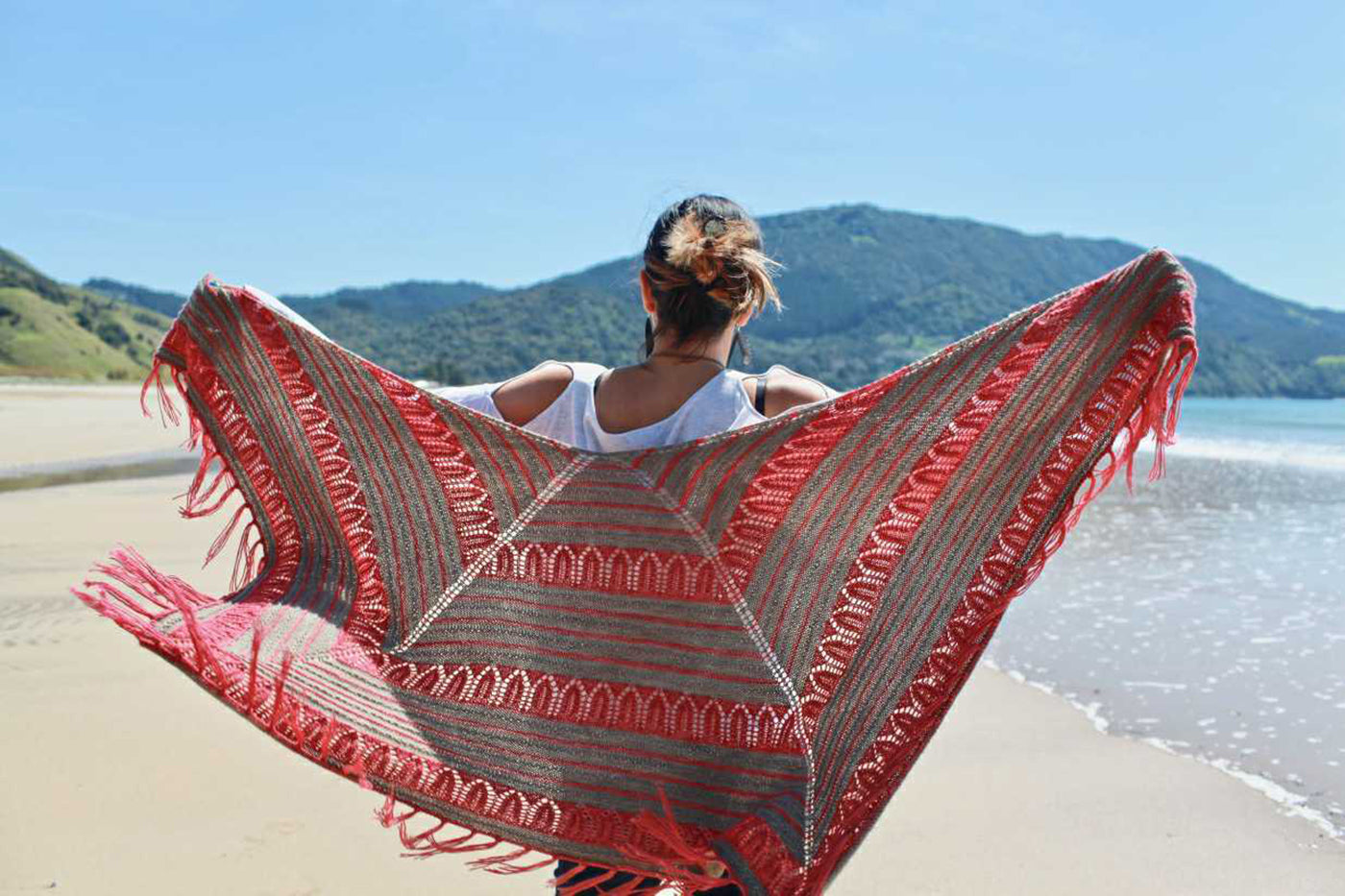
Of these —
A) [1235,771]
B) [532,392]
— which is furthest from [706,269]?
[1235,771]

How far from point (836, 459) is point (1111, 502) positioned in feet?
30.5

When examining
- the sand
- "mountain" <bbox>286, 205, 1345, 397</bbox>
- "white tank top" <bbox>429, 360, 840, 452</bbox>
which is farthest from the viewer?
"mountain" <bbox>286, 205, 1345, 397</bbox>

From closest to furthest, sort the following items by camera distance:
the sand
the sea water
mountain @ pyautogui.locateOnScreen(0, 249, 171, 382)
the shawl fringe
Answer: the shawl fringe
the sand
the sea water
mountain @ pyautogui.locateOnScreen(0, 249, 171, 382)

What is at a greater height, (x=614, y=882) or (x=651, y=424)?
(x=651, y=424)

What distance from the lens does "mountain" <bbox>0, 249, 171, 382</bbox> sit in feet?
218

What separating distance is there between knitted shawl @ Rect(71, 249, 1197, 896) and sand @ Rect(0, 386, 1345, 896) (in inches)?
43.2

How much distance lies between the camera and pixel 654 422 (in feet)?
5.98

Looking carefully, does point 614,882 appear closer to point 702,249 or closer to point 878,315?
point 702,249

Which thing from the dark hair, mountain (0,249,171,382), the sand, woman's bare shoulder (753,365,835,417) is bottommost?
mountain (0,249,171,382)

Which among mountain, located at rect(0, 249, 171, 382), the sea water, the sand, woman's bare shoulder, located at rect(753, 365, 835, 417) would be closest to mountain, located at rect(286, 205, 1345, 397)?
mountain, located at rect(0, 249, 171, 382)

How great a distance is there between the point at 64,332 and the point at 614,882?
3277 inches

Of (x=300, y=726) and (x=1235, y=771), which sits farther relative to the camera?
(x=1235, y=771)

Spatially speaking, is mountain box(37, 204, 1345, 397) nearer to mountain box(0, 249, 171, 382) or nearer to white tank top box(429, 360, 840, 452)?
mountain box(0, 249, 171, 382)

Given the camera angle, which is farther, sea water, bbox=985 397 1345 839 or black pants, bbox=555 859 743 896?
sea water, bbox=985 397 1345 839
